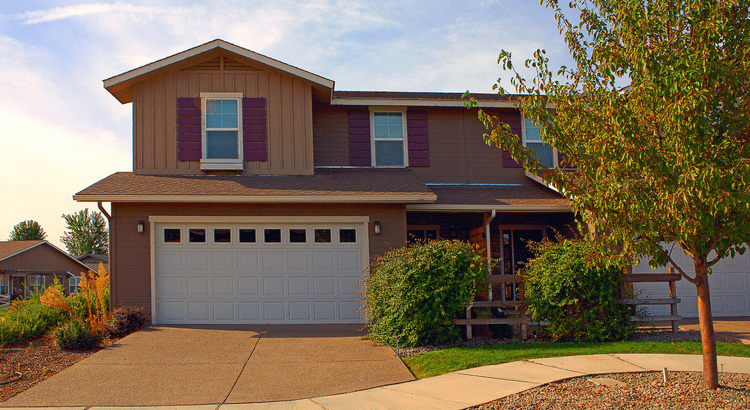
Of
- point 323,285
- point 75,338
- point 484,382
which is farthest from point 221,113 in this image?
point 484,382

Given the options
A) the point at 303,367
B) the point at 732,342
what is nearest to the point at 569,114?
the point at 303,367

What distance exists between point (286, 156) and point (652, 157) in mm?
8573

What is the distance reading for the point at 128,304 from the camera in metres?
10.9

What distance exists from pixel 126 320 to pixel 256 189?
3.40 metres

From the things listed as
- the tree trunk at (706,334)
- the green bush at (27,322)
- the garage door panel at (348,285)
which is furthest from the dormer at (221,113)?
the tree trunk at (706,334)

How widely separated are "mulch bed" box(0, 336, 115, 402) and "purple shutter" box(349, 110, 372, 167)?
680 cm

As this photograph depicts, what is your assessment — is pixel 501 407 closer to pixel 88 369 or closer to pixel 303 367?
pixel 303 367

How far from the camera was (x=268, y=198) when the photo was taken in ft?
35.2

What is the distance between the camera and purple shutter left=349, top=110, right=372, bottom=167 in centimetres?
1351

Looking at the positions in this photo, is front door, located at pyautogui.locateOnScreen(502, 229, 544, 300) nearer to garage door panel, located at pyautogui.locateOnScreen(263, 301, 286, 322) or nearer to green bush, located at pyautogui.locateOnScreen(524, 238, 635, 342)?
green bush, located at pyautogui.locateOnScreen(524, 238, 635, 342)

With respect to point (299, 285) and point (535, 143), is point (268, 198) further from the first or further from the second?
point (535, 143)

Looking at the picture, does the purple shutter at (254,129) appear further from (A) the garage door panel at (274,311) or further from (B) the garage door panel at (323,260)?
(A) the garage door panel at (274,311)

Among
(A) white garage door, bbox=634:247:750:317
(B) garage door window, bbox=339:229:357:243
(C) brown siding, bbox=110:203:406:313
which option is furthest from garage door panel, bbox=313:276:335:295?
(A) white garage door, bbox=634:247:750:317

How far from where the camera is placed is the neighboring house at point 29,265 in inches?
1412
